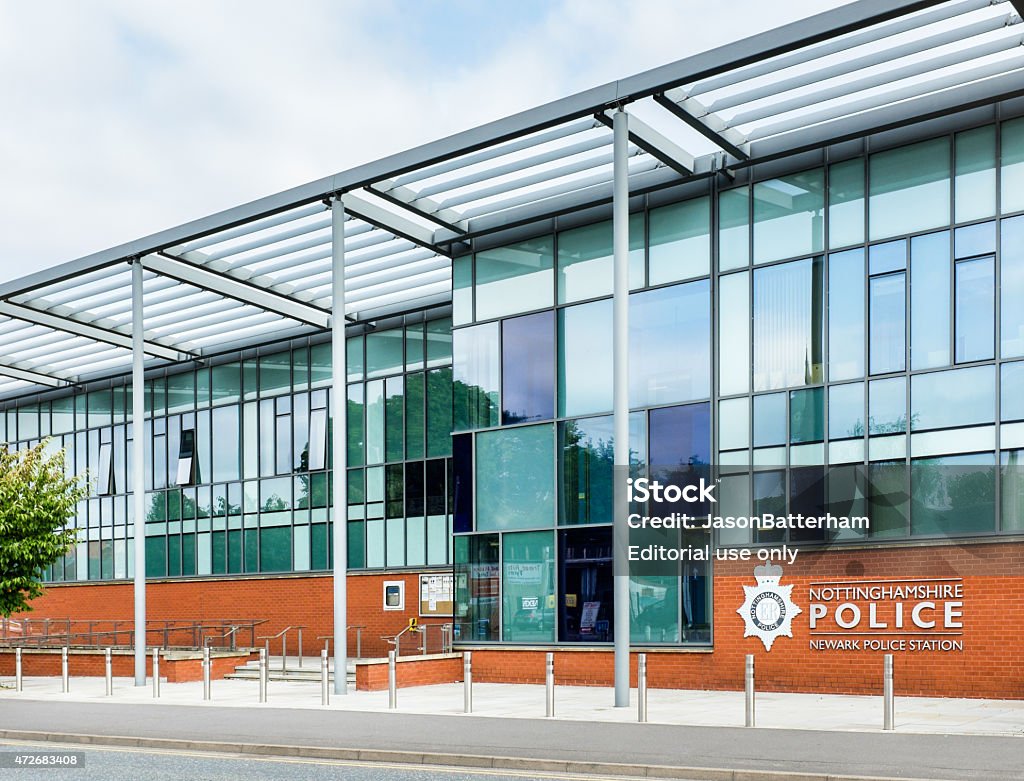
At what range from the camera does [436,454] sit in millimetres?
29828

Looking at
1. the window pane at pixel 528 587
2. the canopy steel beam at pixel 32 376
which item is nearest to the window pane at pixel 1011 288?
the window pane at pixel 528 587

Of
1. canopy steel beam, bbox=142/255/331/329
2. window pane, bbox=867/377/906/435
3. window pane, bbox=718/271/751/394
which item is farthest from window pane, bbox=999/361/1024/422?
canopy steel beam, bbox=142/255/331/329

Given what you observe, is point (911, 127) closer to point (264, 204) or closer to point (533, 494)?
point (533, 494)

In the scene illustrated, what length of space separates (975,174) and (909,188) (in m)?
0.97

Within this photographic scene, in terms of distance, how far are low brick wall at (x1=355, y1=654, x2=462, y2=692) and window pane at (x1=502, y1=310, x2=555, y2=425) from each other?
4.38 m

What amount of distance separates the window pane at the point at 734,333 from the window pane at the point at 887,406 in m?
2.12

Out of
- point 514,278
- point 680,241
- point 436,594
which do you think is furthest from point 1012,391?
point 436,594

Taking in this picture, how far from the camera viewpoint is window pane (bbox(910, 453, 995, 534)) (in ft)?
57.6

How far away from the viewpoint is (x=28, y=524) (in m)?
26.2

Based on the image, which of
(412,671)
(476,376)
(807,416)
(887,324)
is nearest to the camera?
(887,324)

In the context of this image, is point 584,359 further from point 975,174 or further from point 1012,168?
point 1012,168

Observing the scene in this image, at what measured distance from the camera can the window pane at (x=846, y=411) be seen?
1891cm

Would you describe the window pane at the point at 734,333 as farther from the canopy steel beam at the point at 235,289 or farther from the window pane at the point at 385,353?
the window pane at the point at 385,353

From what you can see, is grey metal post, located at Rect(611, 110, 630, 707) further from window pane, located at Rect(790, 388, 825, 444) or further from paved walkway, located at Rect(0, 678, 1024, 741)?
window pane, located at Rect(790, 388, 825, 444)
